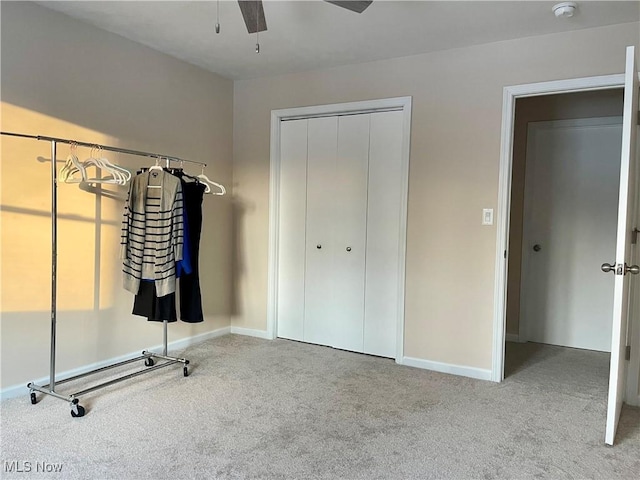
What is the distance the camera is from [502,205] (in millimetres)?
3182

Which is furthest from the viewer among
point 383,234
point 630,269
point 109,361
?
point 383,234

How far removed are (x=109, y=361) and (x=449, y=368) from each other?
8.21 ft

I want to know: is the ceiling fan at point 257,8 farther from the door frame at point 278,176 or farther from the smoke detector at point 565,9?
the door frame at point 278,176

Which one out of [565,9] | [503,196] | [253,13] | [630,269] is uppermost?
[565,9]

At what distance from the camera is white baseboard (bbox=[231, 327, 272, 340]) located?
4258 millimetres

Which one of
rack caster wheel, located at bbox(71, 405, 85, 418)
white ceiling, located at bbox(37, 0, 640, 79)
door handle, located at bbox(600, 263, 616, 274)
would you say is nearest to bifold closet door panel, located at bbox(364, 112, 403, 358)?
white ceiling, located at bbox(37, 0, 640, 79)

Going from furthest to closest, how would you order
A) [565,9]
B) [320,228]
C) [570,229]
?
[570,229] < [320,228] < [565,9]

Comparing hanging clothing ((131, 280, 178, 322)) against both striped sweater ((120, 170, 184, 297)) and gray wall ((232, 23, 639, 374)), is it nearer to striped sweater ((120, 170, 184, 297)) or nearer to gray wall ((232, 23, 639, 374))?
striped sweater ((120, 170, 184, 297))

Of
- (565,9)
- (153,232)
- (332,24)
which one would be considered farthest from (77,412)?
(565,9)

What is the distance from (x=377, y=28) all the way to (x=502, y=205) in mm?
1467

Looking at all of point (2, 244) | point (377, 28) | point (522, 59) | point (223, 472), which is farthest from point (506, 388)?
point (2, 244)

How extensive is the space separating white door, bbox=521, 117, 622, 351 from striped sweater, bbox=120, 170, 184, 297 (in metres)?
3.26

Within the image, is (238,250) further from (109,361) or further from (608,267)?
(608,267)

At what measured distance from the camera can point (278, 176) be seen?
416 cm
